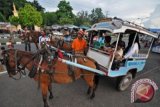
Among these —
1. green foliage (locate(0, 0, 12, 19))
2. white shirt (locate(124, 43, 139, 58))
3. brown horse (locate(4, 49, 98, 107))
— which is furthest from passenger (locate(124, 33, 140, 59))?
green foliage (locate(0, 0, 12, 19))

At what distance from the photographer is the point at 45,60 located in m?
3.86

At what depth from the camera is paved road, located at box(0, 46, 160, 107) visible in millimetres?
4453

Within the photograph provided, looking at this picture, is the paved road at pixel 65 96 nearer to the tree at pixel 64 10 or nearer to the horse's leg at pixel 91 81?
the horse's leg at pixel 91 81

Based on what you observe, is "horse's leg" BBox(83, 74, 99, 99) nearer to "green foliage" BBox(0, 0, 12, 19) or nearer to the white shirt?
the white shirt

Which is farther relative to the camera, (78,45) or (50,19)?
(50,19)

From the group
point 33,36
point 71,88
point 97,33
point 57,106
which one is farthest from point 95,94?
point 33,36

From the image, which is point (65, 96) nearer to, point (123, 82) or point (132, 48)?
point (123, 82)

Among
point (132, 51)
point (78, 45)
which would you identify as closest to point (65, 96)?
point (78, 45)

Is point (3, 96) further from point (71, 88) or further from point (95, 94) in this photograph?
point (95, 94)

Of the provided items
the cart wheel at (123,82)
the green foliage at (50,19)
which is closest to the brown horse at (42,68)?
the cart wheel at (123,82)

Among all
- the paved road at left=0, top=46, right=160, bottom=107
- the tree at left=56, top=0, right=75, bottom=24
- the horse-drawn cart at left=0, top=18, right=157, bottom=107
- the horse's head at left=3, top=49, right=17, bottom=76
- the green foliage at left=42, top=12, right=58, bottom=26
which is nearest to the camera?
the horse's head at left=3, top=49, right=17, bottom=76

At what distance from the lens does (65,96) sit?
488 cm

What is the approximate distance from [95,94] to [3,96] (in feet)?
9.46

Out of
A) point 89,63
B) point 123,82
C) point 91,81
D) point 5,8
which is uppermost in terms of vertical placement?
point 5,8
